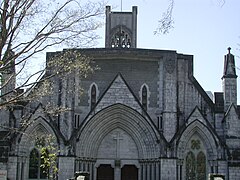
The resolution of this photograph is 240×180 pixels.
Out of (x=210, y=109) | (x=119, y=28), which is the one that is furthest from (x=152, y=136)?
(x=119, y=28)

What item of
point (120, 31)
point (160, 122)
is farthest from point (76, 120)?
point (120, 31)

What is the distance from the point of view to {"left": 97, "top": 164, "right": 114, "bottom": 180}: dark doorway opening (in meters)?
25.8

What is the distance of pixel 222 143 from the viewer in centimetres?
2453

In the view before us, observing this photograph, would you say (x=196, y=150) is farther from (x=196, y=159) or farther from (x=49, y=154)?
(x=49, y=154)

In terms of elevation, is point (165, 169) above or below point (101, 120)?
below

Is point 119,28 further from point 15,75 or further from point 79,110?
point 15,75

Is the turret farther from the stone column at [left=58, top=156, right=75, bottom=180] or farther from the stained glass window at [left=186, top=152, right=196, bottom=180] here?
the stone column at [left=58, top=156, right=75, bottom=180]

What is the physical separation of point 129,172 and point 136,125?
2.69 metres

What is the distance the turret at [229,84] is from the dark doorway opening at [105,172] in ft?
22.9

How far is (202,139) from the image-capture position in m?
25.0

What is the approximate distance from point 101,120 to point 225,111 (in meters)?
6.56

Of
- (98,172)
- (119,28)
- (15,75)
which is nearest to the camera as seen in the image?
(15,75)

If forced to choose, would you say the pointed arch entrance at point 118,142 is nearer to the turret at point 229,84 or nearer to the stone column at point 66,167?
the stone column at point 66,167

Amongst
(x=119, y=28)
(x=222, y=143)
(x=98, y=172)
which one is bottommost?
(x=98, y=172)
